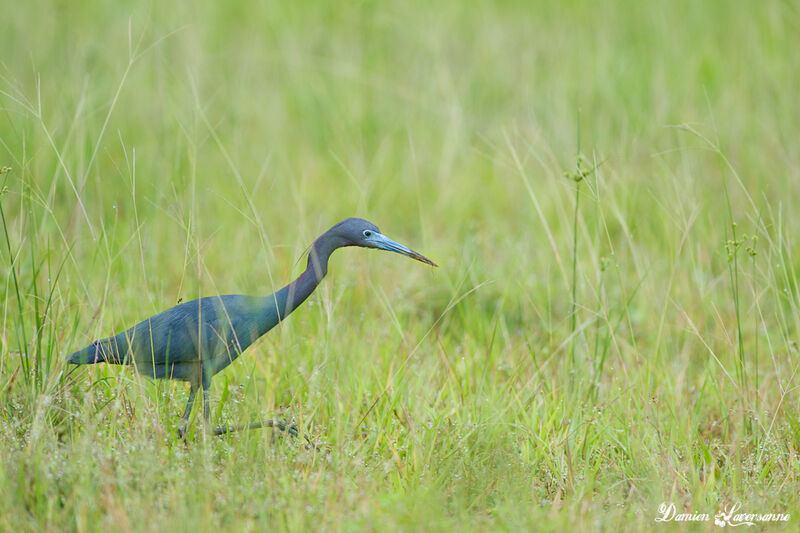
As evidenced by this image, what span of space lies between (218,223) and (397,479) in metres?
2.75

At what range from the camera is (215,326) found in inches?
141

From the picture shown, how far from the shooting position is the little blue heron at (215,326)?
3.54m

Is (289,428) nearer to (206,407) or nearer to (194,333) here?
(206,407)

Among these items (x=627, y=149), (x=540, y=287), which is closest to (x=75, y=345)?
(x=540, y=287)

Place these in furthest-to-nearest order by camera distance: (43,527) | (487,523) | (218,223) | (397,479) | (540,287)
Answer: (218,223) < (540,287) < (397,479) < (487,523) < (43,527)

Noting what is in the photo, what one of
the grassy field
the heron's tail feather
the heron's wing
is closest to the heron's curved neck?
the heron's wing

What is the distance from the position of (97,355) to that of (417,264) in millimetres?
2311

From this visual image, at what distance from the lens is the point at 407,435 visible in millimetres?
3629

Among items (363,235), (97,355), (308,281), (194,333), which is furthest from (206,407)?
(363,235)

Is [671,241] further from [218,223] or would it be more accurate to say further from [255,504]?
[255,504]

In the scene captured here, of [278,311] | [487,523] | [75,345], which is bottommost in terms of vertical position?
[487,523]

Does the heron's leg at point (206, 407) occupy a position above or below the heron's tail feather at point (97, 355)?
below

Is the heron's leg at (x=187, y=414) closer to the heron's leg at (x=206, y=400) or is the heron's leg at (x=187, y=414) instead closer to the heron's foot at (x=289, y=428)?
the heron's leg at (x=206, y=400)
